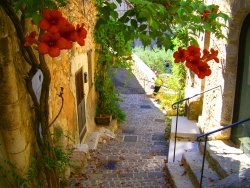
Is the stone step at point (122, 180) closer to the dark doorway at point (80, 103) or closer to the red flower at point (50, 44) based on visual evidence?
the dark doorway at point (80, 103)

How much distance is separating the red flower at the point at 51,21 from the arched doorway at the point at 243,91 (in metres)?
3.92

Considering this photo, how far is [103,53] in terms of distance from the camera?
876 centimetres

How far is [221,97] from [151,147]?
2.60 metres

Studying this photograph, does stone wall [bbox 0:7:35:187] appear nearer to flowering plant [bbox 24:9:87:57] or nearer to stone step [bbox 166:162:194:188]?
flowering plant [bbox 24:9:87:57]

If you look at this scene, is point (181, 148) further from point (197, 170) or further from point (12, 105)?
point (12, 105)

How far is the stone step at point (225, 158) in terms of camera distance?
4074 millimetres

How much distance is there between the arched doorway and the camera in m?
4.76

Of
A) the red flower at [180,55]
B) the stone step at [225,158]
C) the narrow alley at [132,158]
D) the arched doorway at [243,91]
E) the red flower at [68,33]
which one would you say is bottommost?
the narrow alley at [132,158]

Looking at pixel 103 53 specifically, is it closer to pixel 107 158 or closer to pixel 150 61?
pixel 107 158

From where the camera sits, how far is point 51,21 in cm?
178

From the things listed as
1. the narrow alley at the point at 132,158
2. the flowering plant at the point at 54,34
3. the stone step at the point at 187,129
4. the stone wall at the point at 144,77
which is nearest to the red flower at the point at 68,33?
the flowering plant at the point at 54,34

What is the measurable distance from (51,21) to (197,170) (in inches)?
144

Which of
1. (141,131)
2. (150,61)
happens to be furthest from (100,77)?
(150,61)

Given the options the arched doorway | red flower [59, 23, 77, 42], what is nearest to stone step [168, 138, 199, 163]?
the arched doorway
